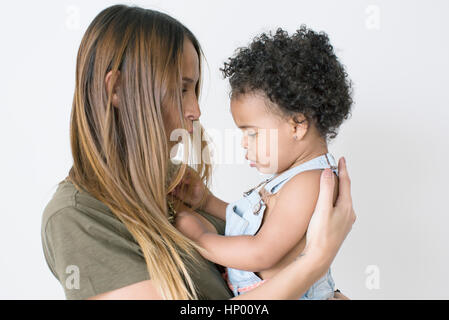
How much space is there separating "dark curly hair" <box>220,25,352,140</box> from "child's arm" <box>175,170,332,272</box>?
247 mm

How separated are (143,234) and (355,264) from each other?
1.59m

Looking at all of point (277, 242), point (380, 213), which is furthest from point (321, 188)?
point (380, 213)

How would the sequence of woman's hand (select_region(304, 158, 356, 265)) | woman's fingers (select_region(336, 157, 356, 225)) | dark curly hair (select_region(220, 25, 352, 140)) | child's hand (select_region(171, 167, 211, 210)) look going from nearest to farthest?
woman's hand (select_region(304, 158, 356, 265)) < woman's fingers (select_region(336, 157, 356, 225)) < dark curly hair (select_region(220, 25, 352, 140)) < child's hand (select_region(171, 167, 211, 210))

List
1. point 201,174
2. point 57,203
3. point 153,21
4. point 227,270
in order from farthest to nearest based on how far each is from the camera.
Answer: point 201,174, point 227,270, point 153,21, point 57,203

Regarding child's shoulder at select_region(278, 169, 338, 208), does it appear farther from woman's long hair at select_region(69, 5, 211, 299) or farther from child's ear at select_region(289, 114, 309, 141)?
woman's long hair at select_region(69, 5, 211, 299)

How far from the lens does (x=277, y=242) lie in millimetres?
1083

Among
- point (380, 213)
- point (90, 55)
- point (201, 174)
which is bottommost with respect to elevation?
point (380, 213)

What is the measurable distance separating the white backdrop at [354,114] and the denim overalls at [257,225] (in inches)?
A: 35.7

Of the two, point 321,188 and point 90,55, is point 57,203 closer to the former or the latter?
point 90,55

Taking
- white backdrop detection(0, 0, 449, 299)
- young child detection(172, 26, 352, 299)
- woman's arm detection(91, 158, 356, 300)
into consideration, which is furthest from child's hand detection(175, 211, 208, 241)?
white backdrop detection(0, 0, 449, 299)

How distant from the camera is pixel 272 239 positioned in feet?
3.55

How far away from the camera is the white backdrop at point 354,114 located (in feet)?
6.65

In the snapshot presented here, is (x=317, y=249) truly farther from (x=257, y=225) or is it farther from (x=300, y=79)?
(x=300, y=79)

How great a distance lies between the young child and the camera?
1.11 m
